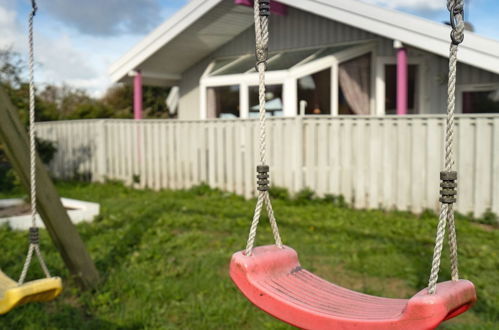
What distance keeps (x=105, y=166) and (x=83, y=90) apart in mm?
19529

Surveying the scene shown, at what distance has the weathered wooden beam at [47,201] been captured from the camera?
3.52 meters

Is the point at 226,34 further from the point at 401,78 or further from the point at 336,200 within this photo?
the point at 336,200

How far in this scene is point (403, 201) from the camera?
717cm

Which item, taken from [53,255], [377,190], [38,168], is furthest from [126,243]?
[377,190]

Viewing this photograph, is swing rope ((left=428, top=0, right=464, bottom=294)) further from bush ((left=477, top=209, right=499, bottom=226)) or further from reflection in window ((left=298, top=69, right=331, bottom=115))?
reflection in window ((left=298, top=69, right=331, bottom=115))

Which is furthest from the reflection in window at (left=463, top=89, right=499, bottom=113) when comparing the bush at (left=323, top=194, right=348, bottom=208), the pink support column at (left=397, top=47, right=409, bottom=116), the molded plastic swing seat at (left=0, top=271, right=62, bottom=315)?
the molded plastic swing seat at (left=0, top=271, right=62, bottom=315)

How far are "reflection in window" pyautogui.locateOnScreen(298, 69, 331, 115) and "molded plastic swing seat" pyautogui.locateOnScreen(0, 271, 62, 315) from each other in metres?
8.24

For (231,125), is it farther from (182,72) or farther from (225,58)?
(182,72)

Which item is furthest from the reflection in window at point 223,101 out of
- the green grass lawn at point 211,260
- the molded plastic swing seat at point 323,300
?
the molded plastic swing seat at point 323,300

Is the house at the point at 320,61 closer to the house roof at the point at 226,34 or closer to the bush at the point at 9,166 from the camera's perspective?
the house roof at the point at 226,34

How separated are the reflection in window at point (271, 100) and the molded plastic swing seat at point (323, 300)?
899cm

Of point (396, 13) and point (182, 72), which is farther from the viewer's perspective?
point (182, 72)

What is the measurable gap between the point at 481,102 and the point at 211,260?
7.52 m

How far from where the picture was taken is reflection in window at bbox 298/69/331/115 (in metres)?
10.7
